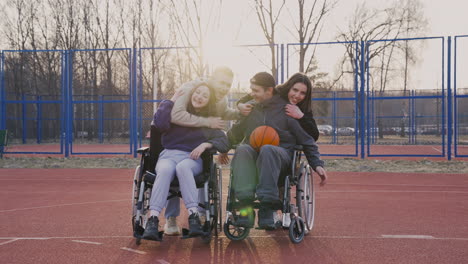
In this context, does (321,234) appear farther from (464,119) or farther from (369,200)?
(464,119)

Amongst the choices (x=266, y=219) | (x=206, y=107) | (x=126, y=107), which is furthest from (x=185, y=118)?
(x=126, y=107)

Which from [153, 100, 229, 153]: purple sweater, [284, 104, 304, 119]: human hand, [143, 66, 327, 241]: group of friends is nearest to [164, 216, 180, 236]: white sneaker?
[143, 66, 327, 241]: group of friends

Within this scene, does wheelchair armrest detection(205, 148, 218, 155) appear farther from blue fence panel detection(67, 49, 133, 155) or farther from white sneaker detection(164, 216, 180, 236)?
blue fence panel detection(67, 49, 133, 155)

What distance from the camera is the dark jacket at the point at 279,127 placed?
372 cm

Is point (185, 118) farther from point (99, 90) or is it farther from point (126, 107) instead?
point (99, 90)

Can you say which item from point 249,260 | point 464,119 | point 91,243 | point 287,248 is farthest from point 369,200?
point 464,119

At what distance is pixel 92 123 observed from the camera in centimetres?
2328

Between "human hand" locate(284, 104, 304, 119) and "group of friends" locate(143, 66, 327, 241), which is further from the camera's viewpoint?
"human hand" locate(284, 104, 304, 119)

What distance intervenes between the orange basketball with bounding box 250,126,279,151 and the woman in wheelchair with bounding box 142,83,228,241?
216 mm

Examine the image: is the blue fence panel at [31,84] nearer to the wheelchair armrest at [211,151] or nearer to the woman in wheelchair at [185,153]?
the woman in wheelchair at [185,153]

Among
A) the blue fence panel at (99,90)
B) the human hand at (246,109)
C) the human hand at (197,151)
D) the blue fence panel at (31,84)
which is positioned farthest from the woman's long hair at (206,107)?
the blue fence panel at (31,84)

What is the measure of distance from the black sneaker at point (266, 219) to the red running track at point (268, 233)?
0.15 meters

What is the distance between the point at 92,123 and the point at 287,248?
69.5ft

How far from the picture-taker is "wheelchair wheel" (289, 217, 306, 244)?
3381 mm
